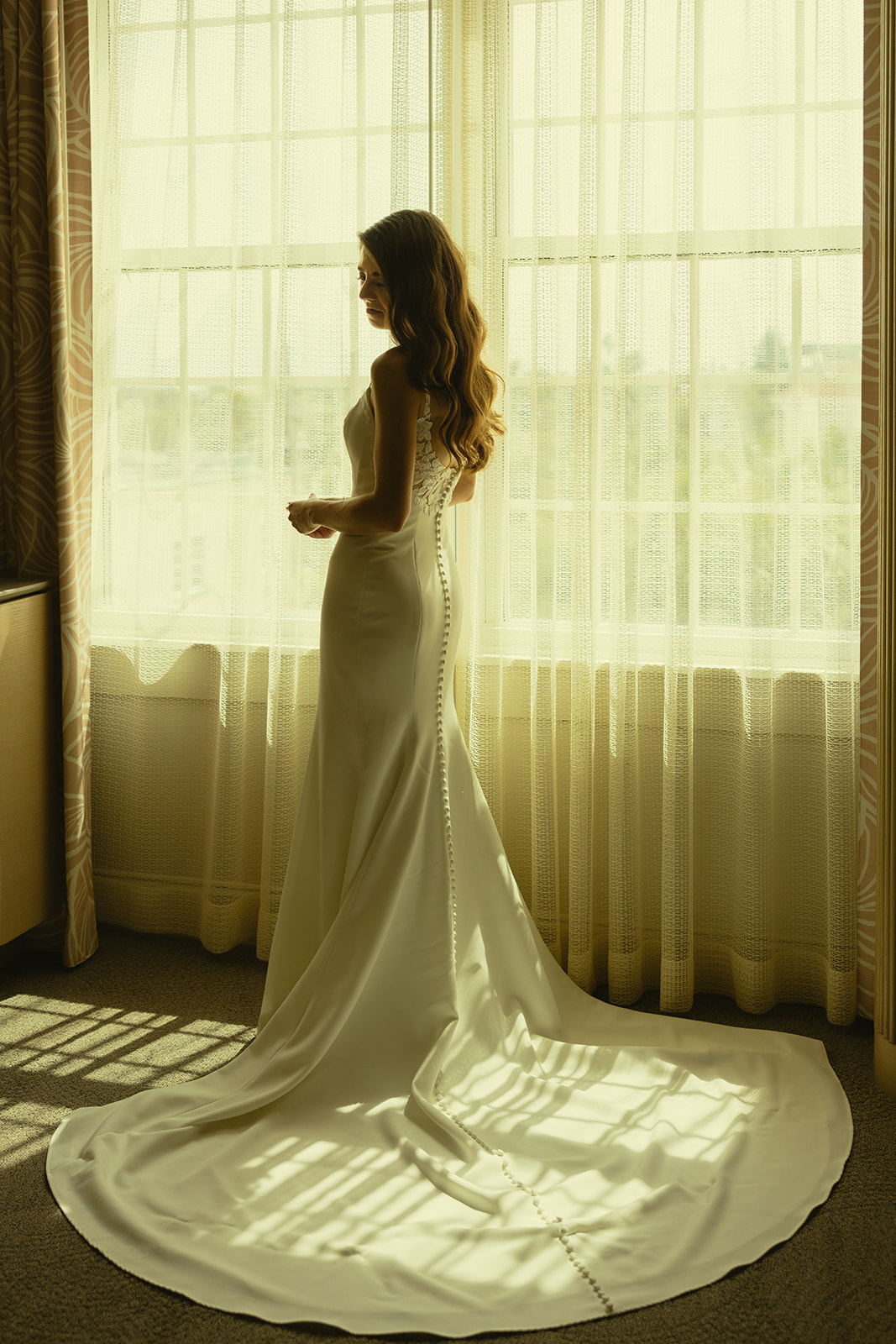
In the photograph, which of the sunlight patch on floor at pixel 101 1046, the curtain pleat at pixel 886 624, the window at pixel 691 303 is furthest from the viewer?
the window at pixel 691 303

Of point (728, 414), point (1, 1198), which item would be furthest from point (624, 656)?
point (1, 1198)

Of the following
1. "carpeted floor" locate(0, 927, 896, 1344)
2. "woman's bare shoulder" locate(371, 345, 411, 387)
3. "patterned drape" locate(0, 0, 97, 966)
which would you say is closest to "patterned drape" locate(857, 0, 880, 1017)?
"carpeted floor" locate(0, 927, 896, 1344)

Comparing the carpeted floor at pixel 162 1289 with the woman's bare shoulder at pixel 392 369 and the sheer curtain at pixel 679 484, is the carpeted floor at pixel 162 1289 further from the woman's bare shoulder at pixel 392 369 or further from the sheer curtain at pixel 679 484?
the woman's bare shoulder at pixel 392 369

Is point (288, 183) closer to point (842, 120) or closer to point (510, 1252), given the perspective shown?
point (842, 120)

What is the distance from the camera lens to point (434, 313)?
208 centimetres

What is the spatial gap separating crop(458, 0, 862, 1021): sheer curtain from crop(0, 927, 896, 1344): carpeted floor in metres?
0.35

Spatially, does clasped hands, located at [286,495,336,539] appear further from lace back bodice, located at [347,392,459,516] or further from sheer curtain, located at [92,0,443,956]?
sheer curtain, located at [92,0,443,956]

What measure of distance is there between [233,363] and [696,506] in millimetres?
Result: 1220

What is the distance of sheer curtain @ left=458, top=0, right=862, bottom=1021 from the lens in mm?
2451

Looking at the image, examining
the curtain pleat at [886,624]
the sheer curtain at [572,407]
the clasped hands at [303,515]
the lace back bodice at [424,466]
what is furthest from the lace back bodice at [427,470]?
the curtain pleat at [886,624]

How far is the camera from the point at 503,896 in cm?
239

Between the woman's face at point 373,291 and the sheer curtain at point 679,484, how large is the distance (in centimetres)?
47

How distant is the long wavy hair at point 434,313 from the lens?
2.08 metres

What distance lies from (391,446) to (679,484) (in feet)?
2.64
